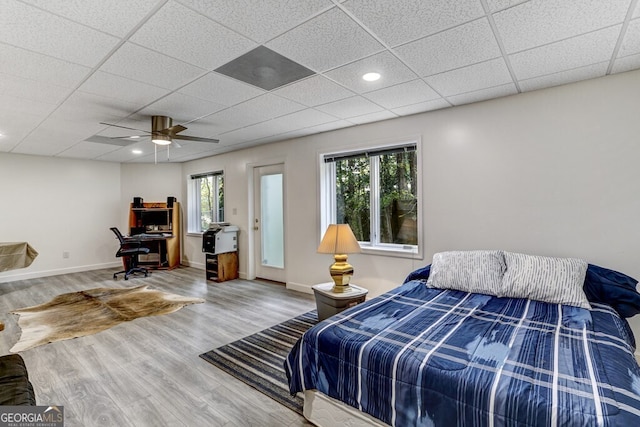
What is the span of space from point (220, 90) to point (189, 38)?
878 millimetres

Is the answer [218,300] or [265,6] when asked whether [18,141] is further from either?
[265,6]

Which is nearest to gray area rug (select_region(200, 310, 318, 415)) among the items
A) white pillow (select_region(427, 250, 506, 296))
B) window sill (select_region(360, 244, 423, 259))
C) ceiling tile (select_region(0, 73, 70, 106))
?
window sill (select_region(360, 244, 423, 259))

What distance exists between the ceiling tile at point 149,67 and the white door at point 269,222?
276 centimetres

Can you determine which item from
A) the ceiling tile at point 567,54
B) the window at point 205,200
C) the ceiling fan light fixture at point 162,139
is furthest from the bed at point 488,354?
the window at point 205,200

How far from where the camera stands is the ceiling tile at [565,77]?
2453mm

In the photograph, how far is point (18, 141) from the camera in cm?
476

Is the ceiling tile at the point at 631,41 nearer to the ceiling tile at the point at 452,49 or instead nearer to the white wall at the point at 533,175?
the white wall at the point at 533,175

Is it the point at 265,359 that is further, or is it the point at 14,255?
the point at 14,255

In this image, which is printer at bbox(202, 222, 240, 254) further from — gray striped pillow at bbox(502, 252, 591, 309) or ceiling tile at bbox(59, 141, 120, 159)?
gray striped pillow at bbox(502, 252, 591, 309)

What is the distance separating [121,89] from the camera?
8.99 feet

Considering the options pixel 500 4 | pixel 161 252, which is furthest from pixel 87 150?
pixel 500 4

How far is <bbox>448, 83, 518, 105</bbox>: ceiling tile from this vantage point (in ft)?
9.36

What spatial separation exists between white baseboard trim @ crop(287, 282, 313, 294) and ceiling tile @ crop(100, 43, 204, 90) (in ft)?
10.6

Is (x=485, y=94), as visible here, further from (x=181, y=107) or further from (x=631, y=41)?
(x=181, y=107)
